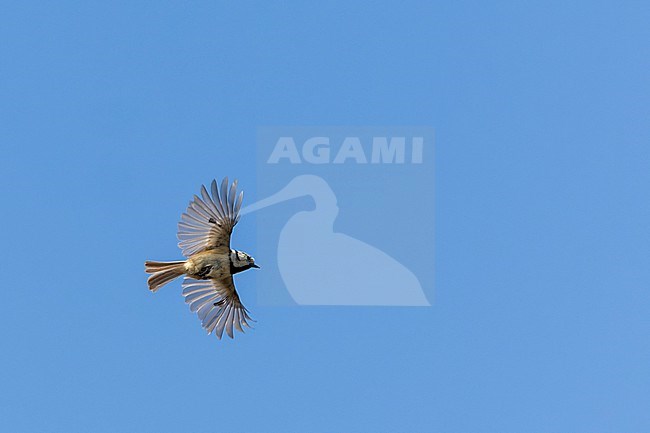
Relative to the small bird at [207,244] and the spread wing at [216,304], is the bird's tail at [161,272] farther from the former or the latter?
the spread wing at [216,304]

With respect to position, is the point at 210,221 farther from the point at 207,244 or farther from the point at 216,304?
the point at 216,304

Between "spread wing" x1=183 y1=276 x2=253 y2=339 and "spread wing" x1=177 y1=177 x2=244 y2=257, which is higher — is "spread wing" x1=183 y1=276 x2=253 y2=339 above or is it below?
below

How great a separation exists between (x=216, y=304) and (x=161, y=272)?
1.15m

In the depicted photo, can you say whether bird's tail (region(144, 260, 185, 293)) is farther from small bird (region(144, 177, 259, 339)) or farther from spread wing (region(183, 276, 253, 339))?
spread wing (region(183, 276, 253, 339))

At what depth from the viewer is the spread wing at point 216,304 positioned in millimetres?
15789

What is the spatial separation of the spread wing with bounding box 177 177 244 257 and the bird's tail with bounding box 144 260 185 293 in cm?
24

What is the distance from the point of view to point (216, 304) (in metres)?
15.9

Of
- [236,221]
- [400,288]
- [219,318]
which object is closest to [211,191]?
[236,221]

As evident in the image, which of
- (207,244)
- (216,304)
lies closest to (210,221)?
(207,244)

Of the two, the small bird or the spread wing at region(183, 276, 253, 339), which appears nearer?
the small bird

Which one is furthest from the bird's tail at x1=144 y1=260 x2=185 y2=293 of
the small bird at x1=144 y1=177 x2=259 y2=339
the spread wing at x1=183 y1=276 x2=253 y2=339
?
the spread wing at x1=183 y1=276 x2=253 y2=339

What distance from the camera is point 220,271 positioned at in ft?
50.1

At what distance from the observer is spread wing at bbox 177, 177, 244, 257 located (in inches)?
591

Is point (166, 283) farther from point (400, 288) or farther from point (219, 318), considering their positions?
point (400, 288)
